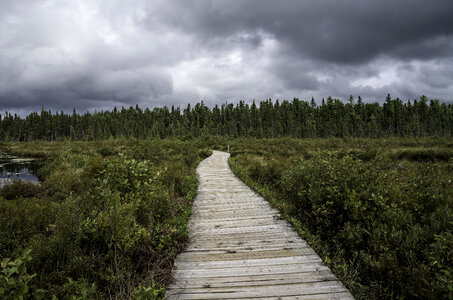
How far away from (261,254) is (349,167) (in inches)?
132

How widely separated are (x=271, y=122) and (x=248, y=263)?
88357 millimetres

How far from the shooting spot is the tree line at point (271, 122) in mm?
77688

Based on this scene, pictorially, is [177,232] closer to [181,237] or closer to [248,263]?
[181,237]

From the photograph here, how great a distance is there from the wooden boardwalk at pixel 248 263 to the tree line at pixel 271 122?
225ft

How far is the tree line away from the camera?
255ft

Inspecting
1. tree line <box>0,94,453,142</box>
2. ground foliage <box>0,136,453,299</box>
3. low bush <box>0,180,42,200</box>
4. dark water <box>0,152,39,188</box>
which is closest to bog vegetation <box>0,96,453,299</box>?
ground foliage <box>0,136,453,299</box>

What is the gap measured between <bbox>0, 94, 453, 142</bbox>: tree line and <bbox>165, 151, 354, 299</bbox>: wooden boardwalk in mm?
68444

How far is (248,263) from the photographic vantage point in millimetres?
3533

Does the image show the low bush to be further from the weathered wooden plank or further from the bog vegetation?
the weathered wooden plank

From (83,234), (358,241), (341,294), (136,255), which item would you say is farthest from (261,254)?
(83,234)

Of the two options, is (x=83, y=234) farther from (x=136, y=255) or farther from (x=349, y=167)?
(x=349, y=167)

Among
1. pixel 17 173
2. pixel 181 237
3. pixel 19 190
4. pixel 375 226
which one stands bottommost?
pixel 17 173

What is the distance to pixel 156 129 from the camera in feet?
283

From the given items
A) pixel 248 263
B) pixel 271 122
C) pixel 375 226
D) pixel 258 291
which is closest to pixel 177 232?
pixel 248 263
